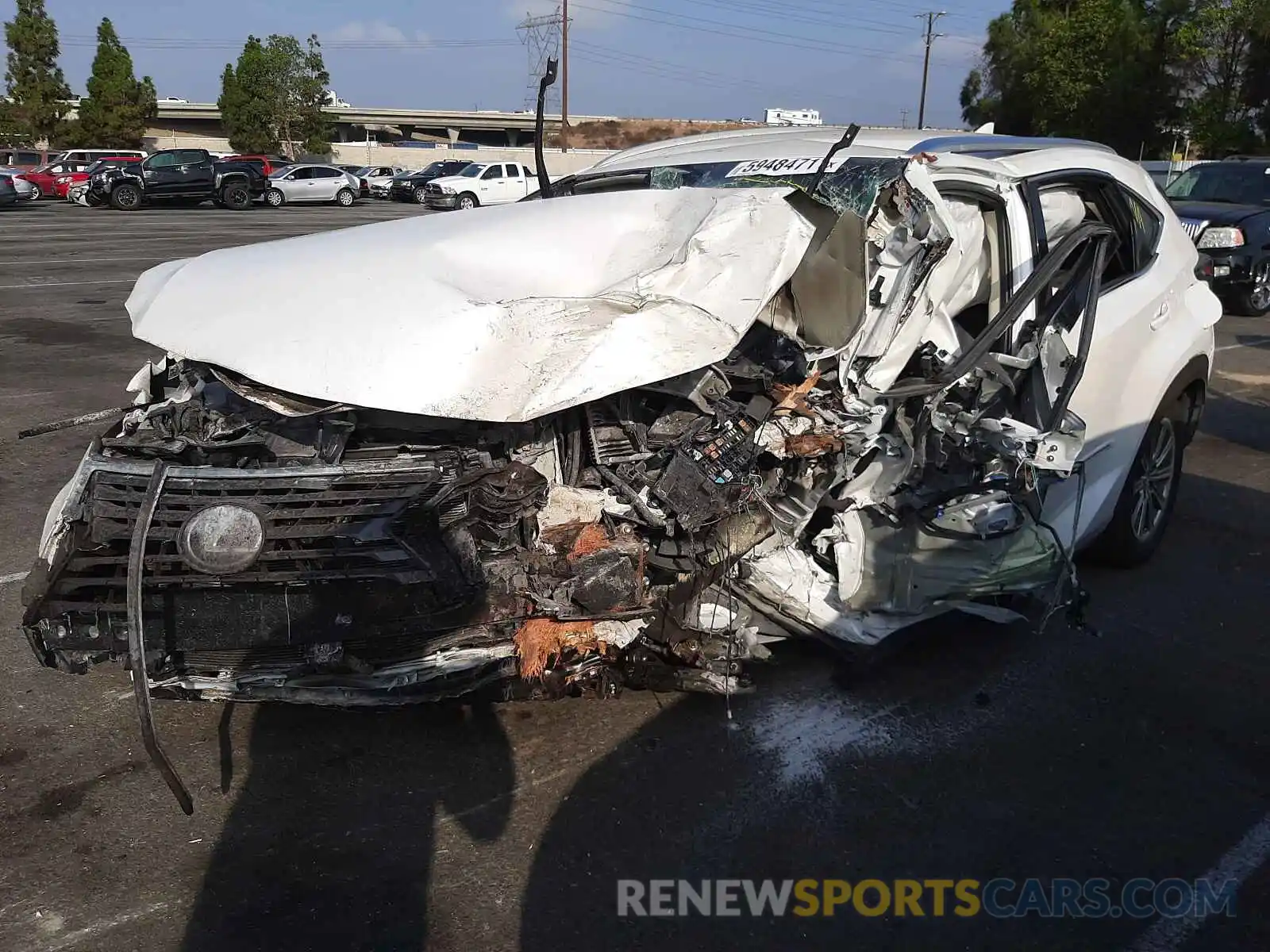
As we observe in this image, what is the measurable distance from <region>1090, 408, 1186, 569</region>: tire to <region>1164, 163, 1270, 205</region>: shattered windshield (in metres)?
9.98

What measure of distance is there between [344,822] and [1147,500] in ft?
12.6

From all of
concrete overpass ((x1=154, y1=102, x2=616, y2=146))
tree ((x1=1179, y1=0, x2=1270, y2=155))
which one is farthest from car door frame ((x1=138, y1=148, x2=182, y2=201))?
concrete overpass ((x1=154, y1=102, x2=616, y2=146))

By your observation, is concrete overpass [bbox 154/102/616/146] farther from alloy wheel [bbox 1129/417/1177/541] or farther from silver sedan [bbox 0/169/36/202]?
alloy wheel [bbox 1129/417/1177/541]

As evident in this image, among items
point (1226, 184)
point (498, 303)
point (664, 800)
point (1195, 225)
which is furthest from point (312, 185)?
point (664, 800)

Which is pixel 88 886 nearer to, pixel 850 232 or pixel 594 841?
pixel 594 841

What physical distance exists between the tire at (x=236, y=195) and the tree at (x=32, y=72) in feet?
67.5

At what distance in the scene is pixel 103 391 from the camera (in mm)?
7797

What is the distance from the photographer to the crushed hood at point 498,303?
2.92 m

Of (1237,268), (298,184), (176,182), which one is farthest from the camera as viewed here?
(298,184)

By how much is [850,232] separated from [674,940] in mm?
2297

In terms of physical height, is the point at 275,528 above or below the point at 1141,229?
below

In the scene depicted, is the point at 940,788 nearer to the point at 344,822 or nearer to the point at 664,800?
the point at 664,800

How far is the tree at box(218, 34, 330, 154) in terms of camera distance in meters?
47.8

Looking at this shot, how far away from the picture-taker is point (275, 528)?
2824 millimetres
